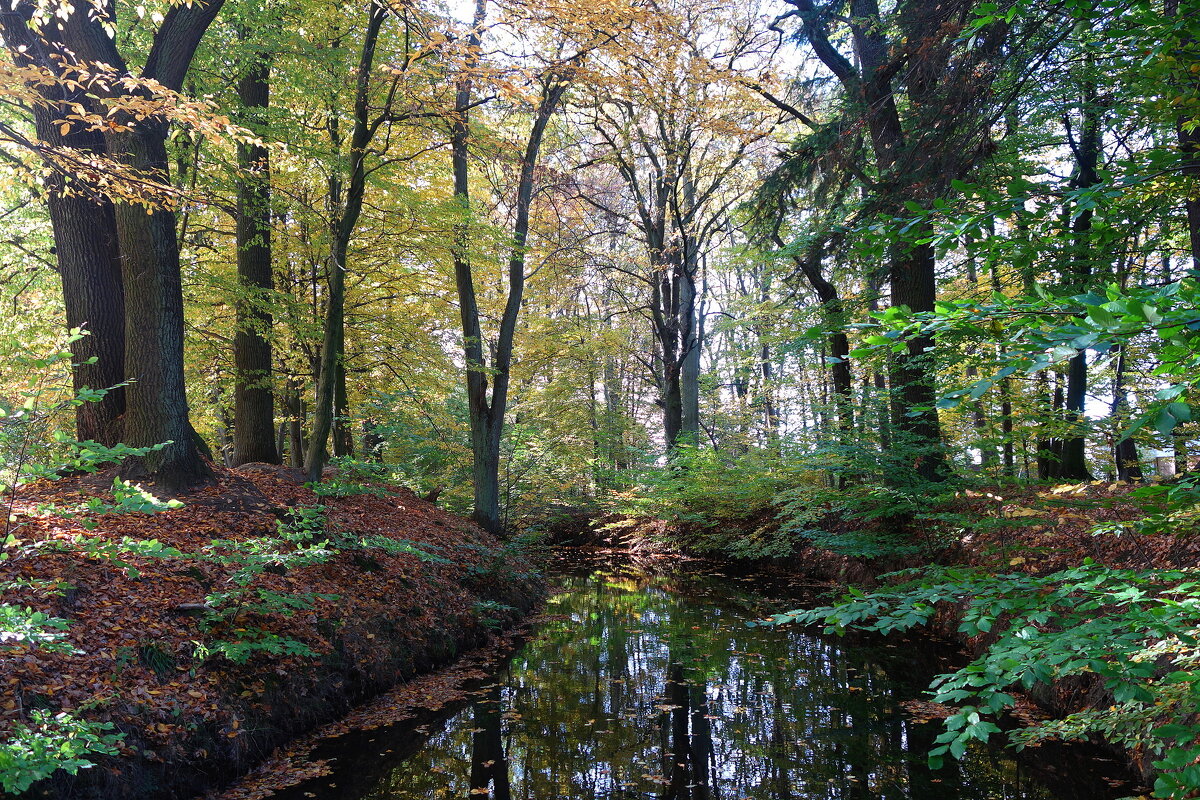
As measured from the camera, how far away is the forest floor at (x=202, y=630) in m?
3.87

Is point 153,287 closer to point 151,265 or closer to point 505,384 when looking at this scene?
point 151,265

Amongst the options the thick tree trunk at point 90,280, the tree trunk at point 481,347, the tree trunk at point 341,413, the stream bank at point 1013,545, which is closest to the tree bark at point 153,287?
the thick tree trunk at point 90,280

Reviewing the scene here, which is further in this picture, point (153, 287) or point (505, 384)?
point (505, 384)

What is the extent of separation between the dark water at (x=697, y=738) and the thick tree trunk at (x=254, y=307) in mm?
5371

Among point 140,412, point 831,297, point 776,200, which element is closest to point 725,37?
point 776,200

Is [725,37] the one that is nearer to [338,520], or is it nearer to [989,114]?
[989,114]

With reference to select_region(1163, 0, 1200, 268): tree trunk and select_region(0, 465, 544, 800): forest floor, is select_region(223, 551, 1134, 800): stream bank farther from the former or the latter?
select_region(1163, 0, 1200, 268): tree trunk

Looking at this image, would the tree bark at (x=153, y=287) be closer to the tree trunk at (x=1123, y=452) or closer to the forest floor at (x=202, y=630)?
the forest floor at (x=202, y=630)

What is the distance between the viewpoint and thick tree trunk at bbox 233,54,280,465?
364 inches

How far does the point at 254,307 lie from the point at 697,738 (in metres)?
8.20

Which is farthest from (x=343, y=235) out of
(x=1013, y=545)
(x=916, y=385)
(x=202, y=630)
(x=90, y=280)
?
(x=1013, y=545)

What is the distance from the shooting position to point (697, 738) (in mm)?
5582

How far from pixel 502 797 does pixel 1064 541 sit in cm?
610

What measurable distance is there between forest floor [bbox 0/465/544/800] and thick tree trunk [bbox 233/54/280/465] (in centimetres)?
209
